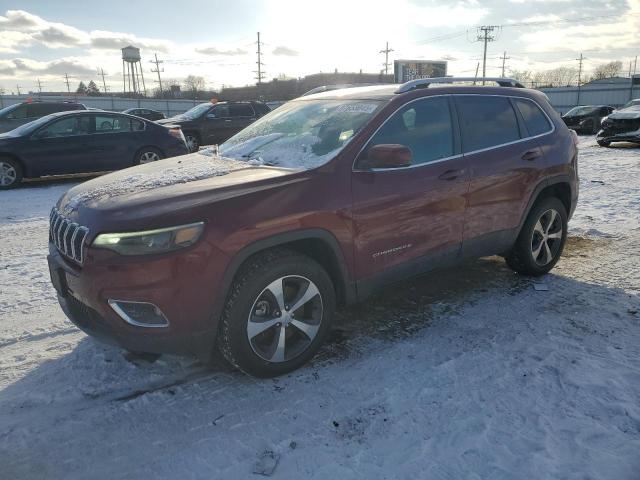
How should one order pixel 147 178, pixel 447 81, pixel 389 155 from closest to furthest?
pixel 389 155 < pixel 147 178 < pixel 447 81

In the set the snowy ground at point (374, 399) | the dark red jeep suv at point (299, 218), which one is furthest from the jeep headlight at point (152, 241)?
the snowy ground at point (374, 399)

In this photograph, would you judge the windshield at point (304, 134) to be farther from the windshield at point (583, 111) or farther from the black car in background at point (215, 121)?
the windshield at point (583, 111)

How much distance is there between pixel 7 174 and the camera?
31.3 feet

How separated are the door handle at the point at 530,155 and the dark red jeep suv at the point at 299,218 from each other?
1 centimetres

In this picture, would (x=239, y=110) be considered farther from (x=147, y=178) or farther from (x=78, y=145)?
(x=147, y=178)

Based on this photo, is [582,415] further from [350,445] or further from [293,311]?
[293,311]

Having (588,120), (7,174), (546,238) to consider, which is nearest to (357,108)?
(546,238)

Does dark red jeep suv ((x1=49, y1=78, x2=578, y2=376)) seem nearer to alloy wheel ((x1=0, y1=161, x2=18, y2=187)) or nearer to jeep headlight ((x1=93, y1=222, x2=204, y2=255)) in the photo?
jeep headlight ((x1=93, y1=222, x2=204, y2=255))

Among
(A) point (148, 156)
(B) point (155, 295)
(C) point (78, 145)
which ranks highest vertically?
(C) point (78, 145)

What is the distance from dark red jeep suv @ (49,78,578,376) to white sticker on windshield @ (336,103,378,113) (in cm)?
1

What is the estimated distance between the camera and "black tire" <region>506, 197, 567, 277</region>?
15.0ft

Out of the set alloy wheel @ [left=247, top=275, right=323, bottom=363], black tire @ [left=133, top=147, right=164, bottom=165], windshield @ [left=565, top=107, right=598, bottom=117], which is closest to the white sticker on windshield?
alloy wheel @ [left=247, top=275, right=323, bottom=363]

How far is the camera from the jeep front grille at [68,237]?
9.26 feet

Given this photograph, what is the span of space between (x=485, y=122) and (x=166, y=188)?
106 inches
